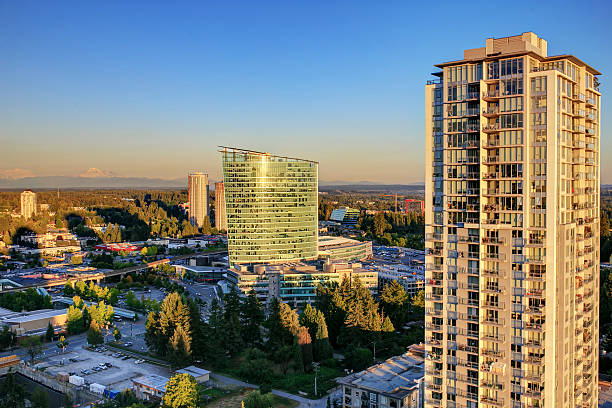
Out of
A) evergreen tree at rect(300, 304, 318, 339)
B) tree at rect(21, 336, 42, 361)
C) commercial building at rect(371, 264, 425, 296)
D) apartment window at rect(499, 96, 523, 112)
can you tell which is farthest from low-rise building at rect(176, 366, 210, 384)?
commercial building at rect(371, 264, 425, 296)

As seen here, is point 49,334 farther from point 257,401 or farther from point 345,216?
point 345,216

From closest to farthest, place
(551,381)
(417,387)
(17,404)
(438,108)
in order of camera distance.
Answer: (551,381) < (438,108) < (417,387) < (17,404)

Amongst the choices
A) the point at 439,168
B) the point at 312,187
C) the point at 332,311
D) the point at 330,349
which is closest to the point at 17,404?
the point at 330,349

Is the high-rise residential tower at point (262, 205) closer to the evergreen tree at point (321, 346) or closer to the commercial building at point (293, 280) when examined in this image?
the commercial building at point (293, 280)

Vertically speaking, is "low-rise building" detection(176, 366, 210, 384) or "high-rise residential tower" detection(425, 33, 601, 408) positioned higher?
"high-rise residential tower" detection(425, 33, 601, 408)

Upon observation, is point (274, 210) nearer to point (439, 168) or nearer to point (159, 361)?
point (159, 361)

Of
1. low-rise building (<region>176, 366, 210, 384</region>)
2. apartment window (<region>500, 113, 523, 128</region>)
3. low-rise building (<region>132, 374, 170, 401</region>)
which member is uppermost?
apartment window (<region>500, 113, 523, 128</region>)

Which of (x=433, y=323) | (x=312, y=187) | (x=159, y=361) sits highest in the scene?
(x=312, y=187)

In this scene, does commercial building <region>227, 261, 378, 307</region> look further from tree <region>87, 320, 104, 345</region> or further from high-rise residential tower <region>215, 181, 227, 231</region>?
high-rise residential tower <region>215, 181, 227, 231</region>
